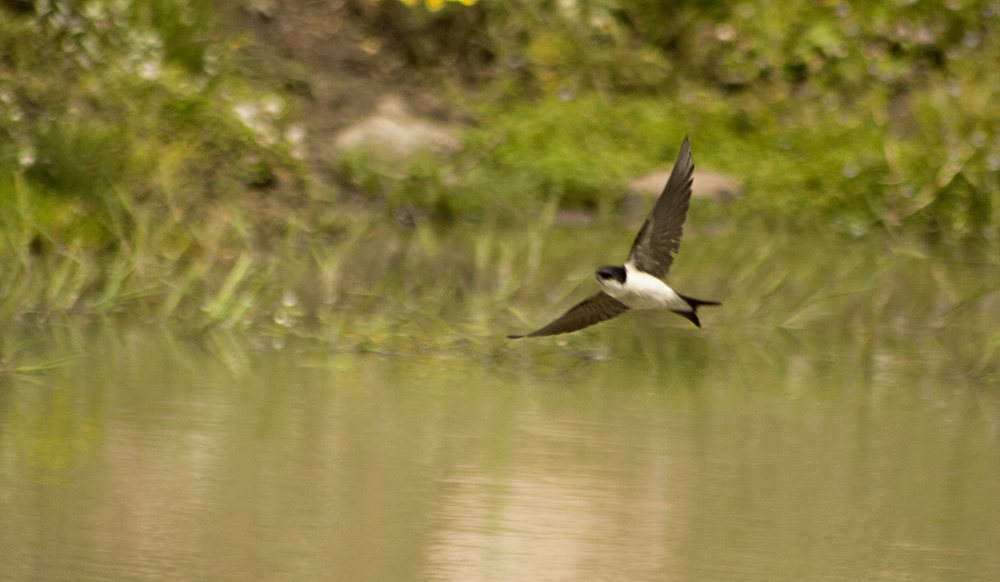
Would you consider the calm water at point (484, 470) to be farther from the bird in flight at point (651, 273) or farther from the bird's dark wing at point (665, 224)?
the bird's dark wing at point (665, 224)

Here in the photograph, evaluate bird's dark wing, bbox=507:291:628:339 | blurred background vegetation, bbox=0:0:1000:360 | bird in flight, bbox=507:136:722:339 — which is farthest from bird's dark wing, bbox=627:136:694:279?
blurred background vegetation, bbox=0:0:1000:360

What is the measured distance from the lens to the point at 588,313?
2613 mm

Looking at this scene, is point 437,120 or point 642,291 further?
point 437,120

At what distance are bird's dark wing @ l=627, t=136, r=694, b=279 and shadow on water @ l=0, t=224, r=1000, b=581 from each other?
1.40 feet

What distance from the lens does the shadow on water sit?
1.96 meters

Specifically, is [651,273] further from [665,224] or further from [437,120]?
[437,120]

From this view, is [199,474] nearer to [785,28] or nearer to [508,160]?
[508,160]

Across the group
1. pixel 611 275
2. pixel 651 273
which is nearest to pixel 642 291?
pixel 611 275

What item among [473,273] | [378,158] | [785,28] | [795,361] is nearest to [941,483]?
[795,361]

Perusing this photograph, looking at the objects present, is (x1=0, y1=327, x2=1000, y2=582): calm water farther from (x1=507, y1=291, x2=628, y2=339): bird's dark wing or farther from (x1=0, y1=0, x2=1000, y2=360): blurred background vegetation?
(x1=0, y1=0, x2=1000, y2=360): blurred background vegetation

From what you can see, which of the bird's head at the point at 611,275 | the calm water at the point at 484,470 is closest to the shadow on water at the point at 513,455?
the calm water at the point at 484,470

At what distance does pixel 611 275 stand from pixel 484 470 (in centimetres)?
48

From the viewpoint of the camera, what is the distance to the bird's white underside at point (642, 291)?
7.86ft

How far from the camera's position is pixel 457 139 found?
273 inches
